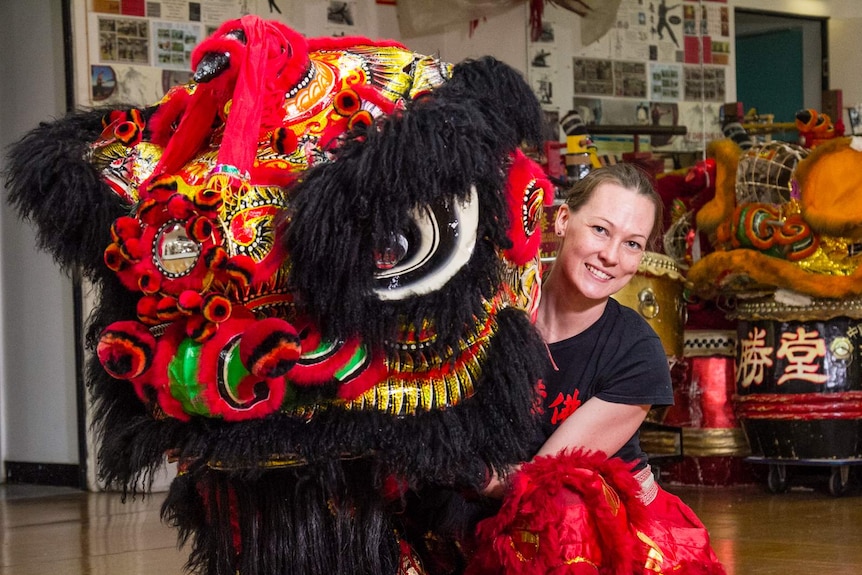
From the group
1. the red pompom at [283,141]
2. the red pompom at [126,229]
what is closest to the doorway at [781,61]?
the red pompom at [283,141]

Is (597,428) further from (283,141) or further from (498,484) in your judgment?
(283,141)

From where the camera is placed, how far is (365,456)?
1.28 m

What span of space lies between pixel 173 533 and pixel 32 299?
1299mm

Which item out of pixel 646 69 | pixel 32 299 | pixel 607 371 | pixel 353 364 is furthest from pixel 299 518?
pixel 646 69

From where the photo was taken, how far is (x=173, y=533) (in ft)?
9.49

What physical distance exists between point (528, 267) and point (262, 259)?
13.4 inches

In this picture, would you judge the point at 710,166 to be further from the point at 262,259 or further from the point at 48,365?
the point at 262,259

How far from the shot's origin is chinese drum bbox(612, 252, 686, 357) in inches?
→ 128

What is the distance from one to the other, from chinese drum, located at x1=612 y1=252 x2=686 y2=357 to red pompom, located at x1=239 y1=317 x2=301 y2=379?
6.95 feet

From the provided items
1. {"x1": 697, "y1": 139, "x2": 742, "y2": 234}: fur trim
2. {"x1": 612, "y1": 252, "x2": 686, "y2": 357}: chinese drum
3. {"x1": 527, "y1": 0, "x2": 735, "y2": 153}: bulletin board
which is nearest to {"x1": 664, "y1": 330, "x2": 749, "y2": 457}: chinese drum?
{"x1": 612, "y1": 252, "x2": 686, "y2": 357}: chinese drum

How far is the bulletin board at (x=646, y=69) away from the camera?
4039mm

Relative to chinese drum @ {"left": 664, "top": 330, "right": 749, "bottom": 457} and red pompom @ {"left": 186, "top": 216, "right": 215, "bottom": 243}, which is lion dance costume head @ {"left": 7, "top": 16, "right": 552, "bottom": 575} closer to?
red pompom @ {"left": 186, "top": 216, "right": 215, "bottom": 243}

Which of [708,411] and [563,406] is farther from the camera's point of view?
[708,411]

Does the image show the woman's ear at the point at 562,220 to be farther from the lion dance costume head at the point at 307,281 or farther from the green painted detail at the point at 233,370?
the green painted detail at the point at 233,370
